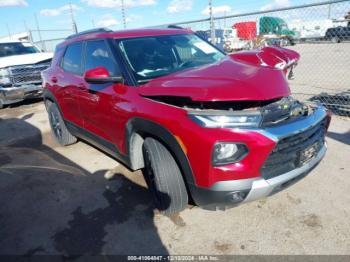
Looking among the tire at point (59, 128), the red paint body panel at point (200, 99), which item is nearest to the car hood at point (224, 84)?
the red paint body panel at point (200, 99)

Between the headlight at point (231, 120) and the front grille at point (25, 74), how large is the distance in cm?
801

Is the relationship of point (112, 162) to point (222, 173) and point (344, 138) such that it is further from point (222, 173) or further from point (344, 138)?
point (344, 138)

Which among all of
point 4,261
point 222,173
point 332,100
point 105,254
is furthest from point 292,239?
point 332,100

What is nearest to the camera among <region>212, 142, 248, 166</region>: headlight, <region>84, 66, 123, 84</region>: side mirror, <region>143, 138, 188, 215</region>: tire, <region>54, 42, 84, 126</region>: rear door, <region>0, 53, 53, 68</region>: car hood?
<region>212, 142, 248, 166</region>: headlight

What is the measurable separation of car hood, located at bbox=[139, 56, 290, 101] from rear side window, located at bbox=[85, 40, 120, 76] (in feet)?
1.92

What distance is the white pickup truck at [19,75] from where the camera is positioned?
854 cm

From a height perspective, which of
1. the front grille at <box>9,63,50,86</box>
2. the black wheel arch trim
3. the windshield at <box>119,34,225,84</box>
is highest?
the windshield at <box>119,34,225,84</box>

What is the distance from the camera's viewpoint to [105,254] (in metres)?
2.59

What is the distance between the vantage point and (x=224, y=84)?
2.45m

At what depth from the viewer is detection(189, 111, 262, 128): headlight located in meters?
2.30

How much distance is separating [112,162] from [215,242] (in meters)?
2.24

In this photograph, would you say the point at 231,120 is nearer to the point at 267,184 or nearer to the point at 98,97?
the point at 267,184

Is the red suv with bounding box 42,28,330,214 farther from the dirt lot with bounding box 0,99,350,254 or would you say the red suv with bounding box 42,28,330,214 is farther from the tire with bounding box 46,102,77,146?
the tire with bounding box 46,102,77,146

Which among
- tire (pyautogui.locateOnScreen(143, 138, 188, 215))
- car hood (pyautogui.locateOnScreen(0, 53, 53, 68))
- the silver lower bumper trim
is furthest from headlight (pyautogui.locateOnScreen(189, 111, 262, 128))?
car hood (pyautogui.locateOnScreen(0, 53, 53, 68))
